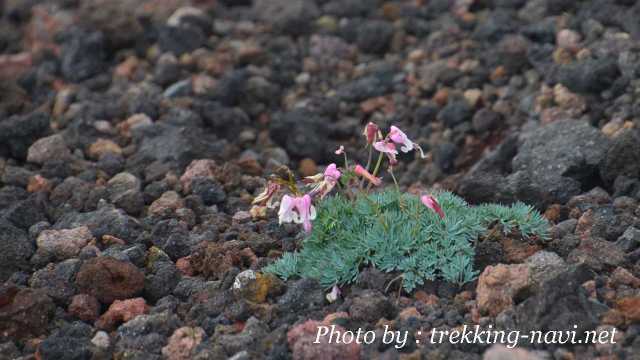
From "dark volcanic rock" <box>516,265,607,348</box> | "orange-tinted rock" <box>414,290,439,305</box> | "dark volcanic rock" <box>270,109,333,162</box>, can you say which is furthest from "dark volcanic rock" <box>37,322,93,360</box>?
"dark volcanic rock" <box>270,109,333,162</box>

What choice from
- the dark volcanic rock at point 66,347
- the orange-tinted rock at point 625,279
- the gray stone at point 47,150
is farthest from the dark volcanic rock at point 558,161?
the gray stone at point 47,150

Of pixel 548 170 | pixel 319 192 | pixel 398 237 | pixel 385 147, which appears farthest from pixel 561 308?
pixel 548 170

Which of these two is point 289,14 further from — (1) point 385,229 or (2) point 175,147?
(1) point 385,229

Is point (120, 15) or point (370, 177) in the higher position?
point (370, 177)

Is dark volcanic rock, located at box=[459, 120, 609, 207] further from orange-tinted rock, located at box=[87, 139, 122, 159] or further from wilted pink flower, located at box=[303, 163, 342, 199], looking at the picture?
orange-tinted rock, located at box=[87, 139, 122, 159]

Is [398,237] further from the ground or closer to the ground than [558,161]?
further from the ground

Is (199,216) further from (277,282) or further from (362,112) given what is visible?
(362,112)

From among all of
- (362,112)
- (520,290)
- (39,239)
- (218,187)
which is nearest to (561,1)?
(362,112)
